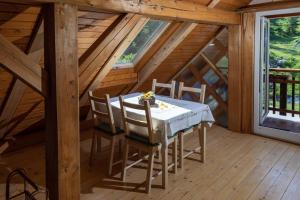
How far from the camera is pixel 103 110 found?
349 centimetres

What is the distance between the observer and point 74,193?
2.40m

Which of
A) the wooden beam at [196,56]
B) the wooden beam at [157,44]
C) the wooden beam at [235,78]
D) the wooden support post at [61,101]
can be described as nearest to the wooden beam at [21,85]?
the wooden support post at [61,101]

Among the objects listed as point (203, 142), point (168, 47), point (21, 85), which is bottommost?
point (203, 142)

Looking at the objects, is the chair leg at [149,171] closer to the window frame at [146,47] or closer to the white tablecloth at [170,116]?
the white tablecloth at [170,116]

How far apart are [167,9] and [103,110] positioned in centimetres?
138

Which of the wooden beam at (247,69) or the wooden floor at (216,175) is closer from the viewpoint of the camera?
the wooden floor at (216,175)

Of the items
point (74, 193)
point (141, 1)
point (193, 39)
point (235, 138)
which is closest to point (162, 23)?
point (193, 39)

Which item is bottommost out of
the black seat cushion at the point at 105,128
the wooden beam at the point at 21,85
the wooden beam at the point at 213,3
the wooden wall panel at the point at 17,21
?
the black seat cushion at the point at 105,128

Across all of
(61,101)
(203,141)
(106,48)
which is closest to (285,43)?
(203,141)

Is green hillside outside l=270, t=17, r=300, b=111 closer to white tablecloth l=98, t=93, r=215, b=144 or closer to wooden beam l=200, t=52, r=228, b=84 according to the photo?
wooden beam l=200, t=52, r=228, b=84

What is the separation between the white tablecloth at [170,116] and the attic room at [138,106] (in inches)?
0.5

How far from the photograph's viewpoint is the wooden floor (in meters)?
2.83

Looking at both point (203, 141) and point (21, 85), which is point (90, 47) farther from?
point (203, 141)

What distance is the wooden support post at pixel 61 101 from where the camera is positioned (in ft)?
7.02
